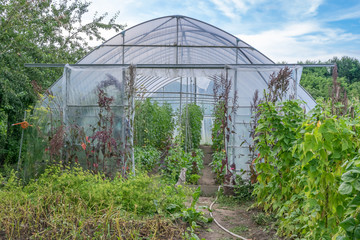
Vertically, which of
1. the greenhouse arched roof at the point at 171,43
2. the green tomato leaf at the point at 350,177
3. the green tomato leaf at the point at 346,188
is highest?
the greenhouse arched roof at the point at 171,43

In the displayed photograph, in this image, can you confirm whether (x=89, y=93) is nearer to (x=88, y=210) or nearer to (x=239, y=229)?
(x=88, y=210)

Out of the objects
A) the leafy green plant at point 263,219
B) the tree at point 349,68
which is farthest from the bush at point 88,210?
the tree at point 349,68

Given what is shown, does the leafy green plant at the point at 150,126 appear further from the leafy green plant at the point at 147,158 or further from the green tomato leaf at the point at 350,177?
the green tomato leaf at the point at 350,177

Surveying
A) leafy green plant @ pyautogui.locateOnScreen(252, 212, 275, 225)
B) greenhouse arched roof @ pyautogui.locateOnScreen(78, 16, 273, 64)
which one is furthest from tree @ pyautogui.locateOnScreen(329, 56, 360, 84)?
leafy green plant @ pyautogui.locateOnScreen(252, 212, 275, 225)

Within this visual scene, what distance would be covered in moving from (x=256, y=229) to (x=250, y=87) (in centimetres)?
370

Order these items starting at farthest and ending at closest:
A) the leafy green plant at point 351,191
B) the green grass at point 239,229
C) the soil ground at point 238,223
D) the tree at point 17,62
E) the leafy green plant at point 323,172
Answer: the tree at point 17,62, the green grass at point 239,229, the soil ground at point 238,223, the leafy green plant at point 323,172, the leafy green plant at point 351,191

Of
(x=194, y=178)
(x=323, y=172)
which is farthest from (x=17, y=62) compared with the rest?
(x=323, y=172)

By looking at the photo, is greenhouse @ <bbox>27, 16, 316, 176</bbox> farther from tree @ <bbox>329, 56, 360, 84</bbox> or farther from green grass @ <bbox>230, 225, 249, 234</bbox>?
tree @ <bbox>329, 56, 360, 84</bbox>

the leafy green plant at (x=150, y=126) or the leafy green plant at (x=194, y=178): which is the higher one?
the leafy green plant at (x=150, y=126)

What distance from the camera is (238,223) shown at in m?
5.16

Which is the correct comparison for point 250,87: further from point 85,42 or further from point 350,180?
point 85,42

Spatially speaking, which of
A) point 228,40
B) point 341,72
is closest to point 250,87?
Answer: point 228,40

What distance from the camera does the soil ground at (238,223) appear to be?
4504mm

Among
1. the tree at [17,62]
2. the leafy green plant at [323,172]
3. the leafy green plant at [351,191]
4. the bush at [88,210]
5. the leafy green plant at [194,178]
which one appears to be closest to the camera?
the leafy green plant at [351,191]
